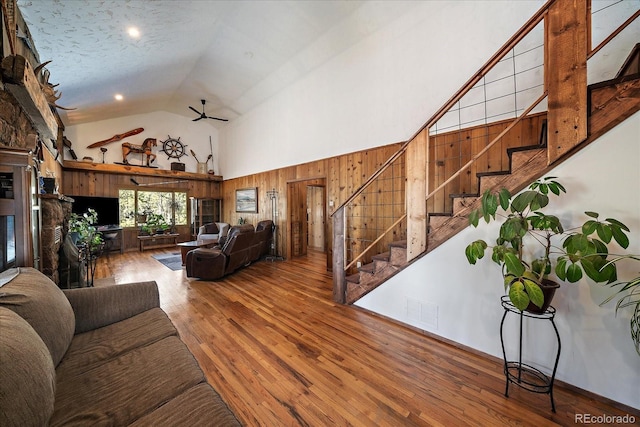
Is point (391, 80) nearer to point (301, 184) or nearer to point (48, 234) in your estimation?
point (301, 184)

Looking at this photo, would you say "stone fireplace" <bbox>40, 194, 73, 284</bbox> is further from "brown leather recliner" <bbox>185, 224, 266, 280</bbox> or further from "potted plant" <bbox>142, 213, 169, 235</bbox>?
"potted plant" <bbox>142, 213, 169, 235</bbox>

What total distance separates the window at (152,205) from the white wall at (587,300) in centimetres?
847

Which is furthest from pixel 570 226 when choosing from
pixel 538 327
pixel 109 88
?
pixel 109 88

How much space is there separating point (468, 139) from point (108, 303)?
13.4 ft

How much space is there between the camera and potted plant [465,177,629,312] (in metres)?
1.35

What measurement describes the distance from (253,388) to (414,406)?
1.13 meters

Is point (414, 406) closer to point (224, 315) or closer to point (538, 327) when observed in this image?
point (538, 327)

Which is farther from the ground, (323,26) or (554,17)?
(323,26)

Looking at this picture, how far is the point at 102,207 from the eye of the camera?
662 centimetres

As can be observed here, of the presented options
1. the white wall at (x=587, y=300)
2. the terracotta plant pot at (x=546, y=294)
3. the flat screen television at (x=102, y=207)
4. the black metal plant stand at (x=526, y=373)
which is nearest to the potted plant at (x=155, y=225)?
the flat screen television at (x=102, y=207)

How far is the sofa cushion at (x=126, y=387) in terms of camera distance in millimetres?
985

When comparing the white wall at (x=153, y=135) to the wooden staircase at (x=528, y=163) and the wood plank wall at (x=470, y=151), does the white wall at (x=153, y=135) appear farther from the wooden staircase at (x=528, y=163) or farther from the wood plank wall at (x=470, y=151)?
the wooden staircase at (x=528, y=163)

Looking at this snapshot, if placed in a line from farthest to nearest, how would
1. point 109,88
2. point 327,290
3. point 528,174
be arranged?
point 109,88, point 327,290, point 528,174

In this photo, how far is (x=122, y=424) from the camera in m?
0.95
